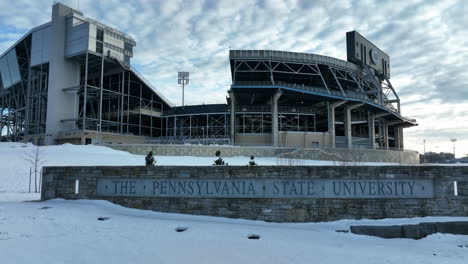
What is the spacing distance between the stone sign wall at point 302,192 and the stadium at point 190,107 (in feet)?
115

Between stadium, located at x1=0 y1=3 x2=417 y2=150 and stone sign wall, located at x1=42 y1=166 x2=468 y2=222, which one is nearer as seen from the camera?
stone sign wall, located at x1=42 y1=166 x2=468 y2=222

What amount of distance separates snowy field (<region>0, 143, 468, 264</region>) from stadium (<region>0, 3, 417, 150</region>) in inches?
1430

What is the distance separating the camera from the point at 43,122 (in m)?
51.1

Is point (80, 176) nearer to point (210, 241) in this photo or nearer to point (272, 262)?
point (210, 241)

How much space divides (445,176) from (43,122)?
5686cm

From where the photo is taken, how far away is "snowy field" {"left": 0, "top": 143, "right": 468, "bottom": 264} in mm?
6301

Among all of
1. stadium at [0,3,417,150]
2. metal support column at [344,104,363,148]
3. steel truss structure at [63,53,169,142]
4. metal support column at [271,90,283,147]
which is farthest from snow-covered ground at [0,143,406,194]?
metal support column at [344,104,363,148]

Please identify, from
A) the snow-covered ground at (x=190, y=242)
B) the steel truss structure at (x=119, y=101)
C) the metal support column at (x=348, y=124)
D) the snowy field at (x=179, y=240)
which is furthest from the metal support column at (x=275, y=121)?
the snow-covered ground at (x=190, y=242)

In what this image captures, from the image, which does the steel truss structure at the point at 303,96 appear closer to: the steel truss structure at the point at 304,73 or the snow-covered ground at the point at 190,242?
the steel truss structure at the point at 304,73

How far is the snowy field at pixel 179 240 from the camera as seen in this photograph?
20.7ft

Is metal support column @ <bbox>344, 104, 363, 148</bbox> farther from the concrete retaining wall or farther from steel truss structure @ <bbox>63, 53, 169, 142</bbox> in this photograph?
steel truss structure @ <bbox>63, 53, 169, 142</bbox>

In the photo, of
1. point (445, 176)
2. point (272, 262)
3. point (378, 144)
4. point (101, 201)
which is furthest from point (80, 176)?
point (378, 144)

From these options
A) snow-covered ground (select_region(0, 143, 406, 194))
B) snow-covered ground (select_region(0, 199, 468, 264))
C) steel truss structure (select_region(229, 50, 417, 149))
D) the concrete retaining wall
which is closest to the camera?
snow-covered ground (select_region(0, 199, 468, 264))

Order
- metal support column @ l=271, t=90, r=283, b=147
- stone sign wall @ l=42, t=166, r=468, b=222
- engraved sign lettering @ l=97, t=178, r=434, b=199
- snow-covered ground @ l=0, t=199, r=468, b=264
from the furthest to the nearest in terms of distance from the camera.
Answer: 1. metal support column @ l=271, t=90, r=283, b=147
2. engraved sign lettering @ l=97, t=178, r=434, b=199
3. stone sign wall @ l=42, t=166, r=468, b=222
4. snow-covered ground @ l=0, t=199, r=468, b=264
